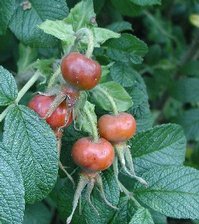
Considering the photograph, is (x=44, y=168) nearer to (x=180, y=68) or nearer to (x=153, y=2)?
(x=153, y=2)

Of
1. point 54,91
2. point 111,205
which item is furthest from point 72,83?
point 111,205

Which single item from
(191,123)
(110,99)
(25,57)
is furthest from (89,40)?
(191,123)

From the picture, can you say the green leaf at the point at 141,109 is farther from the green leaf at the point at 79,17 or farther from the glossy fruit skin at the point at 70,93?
the glossy fruit skin at the point at 70,93

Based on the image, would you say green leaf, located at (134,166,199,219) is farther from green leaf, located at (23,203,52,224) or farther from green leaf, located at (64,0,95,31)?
green leaf, located at (23,203,52,224)

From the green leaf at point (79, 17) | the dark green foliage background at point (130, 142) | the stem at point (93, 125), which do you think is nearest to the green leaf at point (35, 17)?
the dark green foliage background at point (130, 142)

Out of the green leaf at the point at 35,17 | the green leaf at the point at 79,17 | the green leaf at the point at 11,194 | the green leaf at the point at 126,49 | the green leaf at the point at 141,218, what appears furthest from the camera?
the green leaf at the point at 126,49
